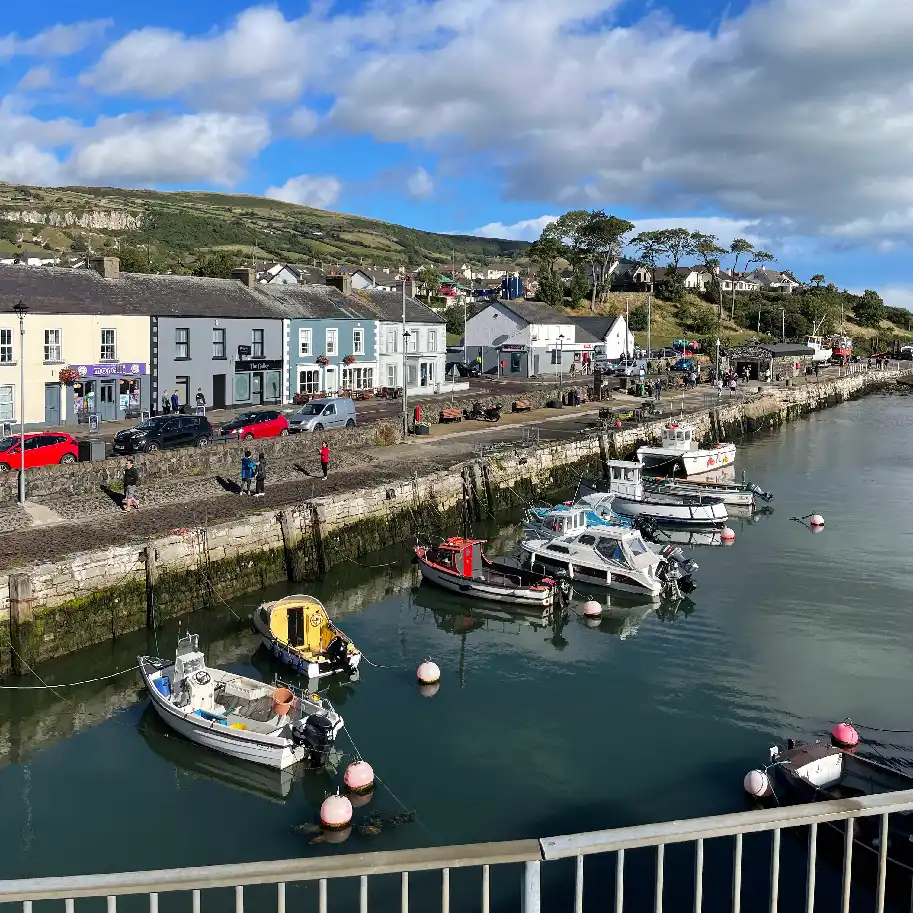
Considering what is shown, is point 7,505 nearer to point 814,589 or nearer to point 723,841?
point 723,841

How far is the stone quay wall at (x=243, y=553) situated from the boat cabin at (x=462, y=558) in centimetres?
401

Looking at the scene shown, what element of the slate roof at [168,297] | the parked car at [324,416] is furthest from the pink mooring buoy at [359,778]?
the slate roof at [168,297]

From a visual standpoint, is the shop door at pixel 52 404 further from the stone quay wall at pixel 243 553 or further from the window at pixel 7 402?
the stone quay wall at pixel 243 553

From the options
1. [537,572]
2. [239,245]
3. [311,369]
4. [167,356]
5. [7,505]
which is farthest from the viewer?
[239,245]

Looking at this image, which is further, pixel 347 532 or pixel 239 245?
pixel 239 245

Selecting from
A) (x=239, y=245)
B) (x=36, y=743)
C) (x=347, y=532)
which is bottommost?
(x=36, y=743)

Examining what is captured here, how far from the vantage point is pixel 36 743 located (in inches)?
742

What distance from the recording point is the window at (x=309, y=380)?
54.8 meters

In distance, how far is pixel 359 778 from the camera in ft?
54.2

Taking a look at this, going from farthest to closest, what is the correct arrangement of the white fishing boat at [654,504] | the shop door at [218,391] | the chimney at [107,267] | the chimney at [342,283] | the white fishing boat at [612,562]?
the chimney at [342,283] < the shop door at [218,391] < the chimney at [107,267] < the white fishing boat at [654,504] < the white fishing boat at [612,562]

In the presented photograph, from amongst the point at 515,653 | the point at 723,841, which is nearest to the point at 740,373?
the point at 515,653

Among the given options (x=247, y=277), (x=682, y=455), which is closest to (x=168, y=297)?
(x=247, y=277)

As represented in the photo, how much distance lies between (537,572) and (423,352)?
116ft

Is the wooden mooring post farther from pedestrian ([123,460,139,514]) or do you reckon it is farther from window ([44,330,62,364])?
window ([44,330,62,364])
